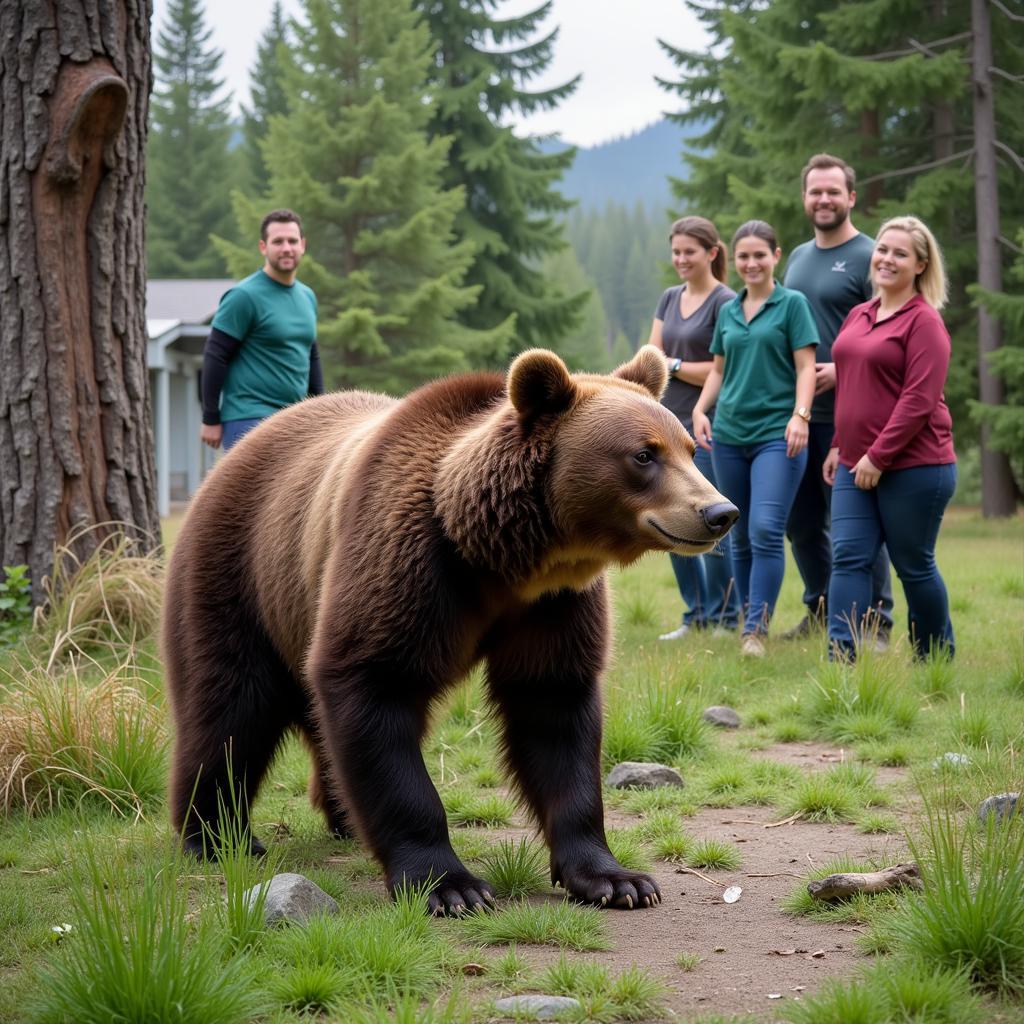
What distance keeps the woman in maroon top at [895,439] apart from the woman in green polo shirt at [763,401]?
504 mm

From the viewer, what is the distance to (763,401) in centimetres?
750

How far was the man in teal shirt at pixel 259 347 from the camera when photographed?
7.40 metres

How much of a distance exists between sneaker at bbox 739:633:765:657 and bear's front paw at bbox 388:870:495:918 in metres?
3.71

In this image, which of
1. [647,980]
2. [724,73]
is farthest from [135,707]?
[724,73]

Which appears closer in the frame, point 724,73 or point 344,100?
point 724,73

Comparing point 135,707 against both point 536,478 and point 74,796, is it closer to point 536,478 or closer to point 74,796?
point 74,796

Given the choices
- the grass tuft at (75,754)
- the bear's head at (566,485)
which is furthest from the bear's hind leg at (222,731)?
the bear's head at (566,485)

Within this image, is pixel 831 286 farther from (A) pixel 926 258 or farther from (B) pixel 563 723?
(B) pixel 563 723

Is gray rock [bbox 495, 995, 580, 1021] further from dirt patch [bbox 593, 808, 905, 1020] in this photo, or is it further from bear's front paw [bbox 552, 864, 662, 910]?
bear's front paw [bbox 552, 864, 662, 910]

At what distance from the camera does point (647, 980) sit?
308cm

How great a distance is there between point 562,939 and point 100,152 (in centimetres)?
541

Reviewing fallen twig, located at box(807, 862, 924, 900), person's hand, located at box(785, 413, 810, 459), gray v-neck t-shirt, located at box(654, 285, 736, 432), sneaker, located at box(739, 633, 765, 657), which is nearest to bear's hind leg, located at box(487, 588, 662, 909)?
fallen twig, located at box(807, 862, 924, 900)

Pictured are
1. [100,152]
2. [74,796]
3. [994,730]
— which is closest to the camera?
[74,796]

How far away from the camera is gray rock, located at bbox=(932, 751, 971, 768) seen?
4836 mm
